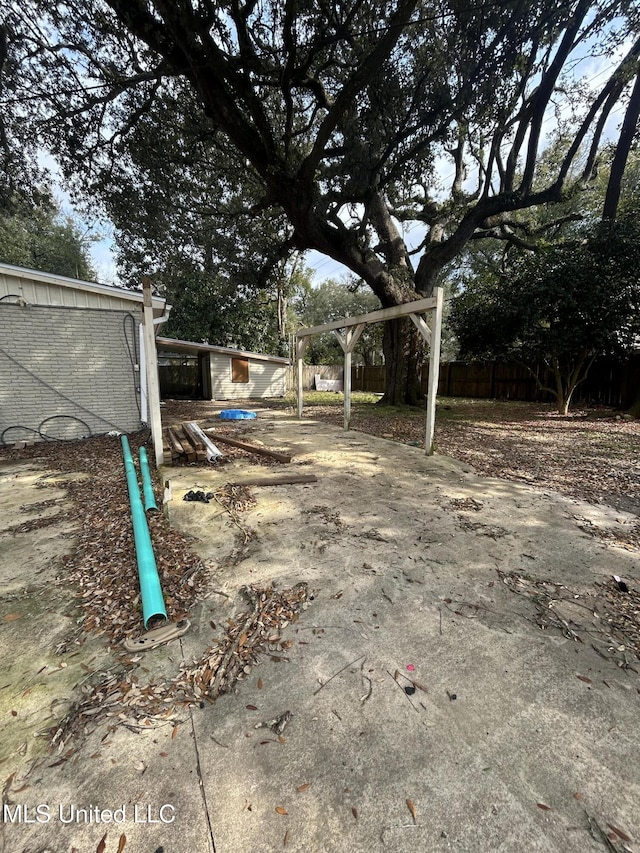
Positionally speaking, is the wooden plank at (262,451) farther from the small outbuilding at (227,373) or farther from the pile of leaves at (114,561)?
the small outbuilding at (227,373)

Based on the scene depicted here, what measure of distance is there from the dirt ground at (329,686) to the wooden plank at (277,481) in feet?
3.35

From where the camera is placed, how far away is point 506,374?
15367 mm

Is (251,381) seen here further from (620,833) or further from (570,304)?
(620,833)

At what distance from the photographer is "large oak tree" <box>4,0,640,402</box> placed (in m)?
5.98

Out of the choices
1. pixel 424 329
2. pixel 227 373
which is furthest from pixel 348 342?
pixel 227 373

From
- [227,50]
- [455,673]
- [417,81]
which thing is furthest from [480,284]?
[455,673]

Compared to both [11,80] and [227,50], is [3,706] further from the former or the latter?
[11,80]

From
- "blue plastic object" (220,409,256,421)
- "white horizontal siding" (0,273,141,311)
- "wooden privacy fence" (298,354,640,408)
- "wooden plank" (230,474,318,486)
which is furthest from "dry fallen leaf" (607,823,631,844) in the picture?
"wooden privacy fence" (298,354,640,408)

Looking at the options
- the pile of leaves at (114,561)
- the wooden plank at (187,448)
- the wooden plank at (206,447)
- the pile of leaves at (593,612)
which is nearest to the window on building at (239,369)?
the wooden plank at (187,448)

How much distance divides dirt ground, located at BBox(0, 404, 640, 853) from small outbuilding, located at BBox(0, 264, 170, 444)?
14.1 feet

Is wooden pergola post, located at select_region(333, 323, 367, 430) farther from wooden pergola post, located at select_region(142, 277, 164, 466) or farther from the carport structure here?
wooden pergola post, located at select_region(142, 277, 164, 466)

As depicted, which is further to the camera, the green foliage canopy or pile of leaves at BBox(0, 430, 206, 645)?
the green foliage canopy

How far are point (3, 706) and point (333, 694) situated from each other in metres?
1.42

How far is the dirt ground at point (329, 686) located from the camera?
1130 mm
